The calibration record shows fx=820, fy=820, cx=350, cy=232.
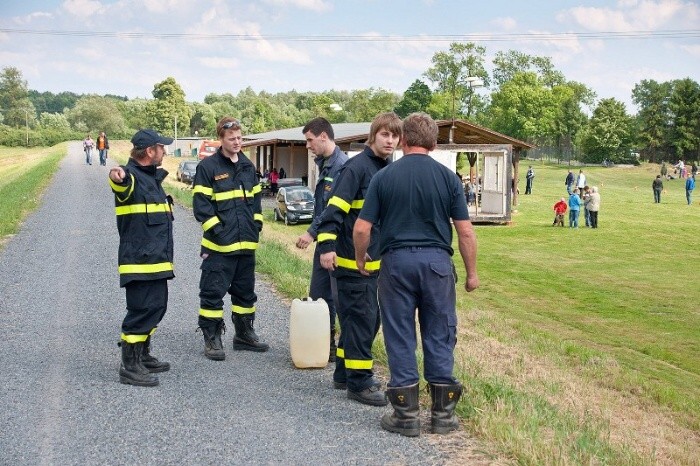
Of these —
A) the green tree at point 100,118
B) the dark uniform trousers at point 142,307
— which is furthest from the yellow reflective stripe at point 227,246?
the green tree at point 100,118

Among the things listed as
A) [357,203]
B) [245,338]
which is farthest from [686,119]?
[357,203]

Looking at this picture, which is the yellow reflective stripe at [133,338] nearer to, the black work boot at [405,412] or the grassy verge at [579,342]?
the grassy verge at [579,342]

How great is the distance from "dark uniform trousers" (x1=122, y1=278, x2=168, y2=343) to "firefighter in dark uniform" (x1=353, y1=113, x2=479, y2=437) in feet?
6.75

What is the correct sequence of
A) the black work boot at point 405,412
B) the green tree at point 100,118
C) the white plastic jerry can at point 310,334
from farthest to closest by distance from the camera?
the green tree at point 100,118
the white plastic jerry can at point 310,334
the black work boot at point 405,412

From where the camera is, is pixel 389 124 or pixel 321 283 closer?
pixel 389 124

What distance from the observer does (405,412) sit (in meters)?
5.09

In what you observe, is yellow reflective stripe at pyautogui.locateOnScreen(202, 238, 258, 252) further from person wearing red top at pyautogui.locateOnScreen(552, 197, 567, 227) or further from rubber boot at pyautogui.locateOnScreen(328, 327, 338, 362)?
person wearing red top at pyautogui.locateOnScreen(552, 197, 567, 227)

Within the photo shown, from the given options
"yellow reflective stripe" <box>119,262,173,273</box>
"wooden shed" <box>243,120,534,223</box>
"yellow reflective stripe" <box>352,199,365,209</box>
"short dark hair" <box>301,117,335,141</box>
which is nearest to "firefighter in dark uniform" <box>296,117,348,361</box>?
"short dark hair" <box>301,117,335,141</box>

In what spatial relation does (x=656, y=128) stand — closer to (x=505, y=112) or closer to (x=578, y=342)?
(x=505, y=112)

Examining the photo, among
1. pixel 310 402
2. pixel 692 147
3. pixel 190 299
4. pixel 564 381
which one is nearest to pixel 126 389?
pixel 310 402

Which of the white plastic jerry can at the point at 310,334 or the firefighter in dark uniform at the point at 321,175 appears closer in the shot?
the firefighter in dark uniform at the point at 321,175

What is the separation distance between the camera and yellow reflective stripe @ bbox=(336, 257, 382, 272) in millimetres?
5867

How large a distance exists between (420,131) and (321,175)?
1730 mm

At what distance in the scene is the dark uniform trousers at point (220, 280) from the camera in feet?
22.9
